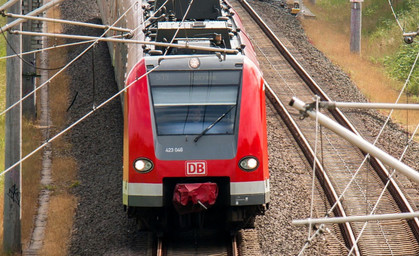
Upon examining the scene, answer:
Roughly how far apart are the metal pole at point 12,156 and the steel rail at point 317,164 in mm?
5674

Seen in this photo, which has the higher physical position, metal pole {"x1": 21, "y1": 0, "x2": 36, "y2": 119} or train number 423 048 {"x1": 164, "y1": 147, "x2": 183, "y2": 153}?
metal pole {"x1": 21, "y1": 0, "x2": 36, "y2": 119}

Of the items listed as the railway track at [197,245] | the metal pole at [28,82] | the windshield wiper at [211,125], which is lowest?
the railway track at [197,245]

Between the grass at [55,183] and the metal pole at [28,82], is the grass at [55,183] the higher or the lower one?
the lower one

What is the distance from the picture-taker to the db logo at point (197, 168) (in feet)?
42.6

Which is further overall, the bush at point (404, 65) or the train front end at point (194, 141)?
the bush at point (404, 65)

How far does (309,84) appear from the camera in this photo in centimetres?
2334

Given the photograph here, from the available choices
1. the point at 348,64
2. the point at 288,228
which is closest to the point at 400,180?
the point at 288,228

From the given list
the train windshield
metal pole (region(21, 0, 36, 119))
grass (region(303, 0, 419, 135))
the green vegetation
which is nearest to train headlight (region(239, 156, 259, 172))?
the train windshield

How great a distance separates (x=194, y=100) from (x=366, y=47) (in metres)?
20.5

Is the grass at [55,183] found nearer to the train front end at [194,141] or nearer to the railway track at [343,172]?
the train front end at [194,141]

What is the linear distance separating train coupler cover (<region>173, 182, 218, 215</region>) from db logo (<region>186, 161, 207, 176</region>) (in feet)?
0.62

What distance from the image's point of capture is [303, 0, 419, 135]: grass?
84.4 feet

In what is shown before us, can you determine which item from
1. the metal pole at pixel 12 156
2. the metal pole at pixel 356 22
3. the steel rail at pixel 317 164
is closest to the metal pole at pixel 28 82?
the steel rail at pixel 317 164

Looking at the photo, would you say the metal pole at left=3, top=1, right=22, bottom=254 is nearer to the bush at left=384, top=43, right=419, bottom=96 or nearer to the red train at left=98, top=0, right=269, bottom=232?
the red train at left=98, top=0, right=269, bottom=232
